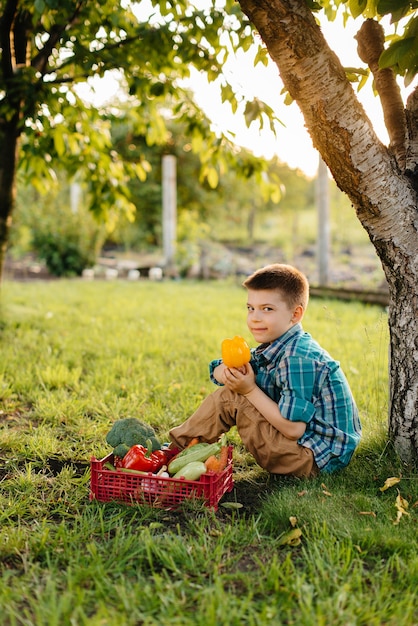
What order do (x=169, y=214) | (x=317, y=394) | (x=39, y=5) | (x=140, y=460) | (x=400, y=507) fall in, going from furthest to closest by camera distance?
(x=169, y=214), (x=39, y=5), (x=317, y=394), (x=140, y=460), (x=400, y=507)

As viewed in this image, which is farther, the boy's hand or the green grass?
the boy's hand

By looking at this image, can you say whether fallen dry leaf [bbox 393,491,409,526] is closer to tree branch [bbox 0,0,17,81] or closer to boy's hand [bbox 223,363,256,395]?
boy's hand [bbox 223,363,256,395]

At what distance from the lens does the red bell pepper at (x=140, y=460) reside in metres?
2.78

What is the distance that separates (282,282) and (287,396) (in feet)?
1.72

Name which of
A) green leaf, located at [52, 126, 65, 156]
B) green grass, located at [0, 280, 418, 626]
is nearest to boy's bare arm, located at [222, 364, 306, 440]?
green grass, located at [0, 280, 418, 626]

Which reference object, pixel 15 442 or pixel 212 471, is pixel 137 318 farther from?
pixel 212 471

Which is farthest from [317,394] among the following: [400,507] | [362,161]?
[362,161]

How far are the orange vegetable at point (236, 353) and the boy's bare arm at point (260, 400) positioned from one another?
36 millimetres

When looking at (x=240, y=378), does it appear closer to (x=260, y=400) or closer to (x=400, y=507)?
(x=260, y=400)

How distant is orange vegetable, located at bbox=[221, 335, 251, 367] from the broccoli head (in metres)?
0.52

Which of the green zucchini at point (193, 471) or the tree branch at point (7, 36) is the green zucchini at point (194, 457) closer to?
the green zucchini at point (193, 471)

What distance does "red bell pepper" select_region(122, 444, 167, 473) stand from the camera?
2.78 m

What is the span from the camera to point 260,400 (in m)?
2.81

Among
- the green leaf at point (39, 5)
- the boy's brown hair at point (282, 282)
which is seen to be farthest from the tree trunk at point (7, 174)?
the boy's brown hair at point (282, 282)
